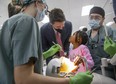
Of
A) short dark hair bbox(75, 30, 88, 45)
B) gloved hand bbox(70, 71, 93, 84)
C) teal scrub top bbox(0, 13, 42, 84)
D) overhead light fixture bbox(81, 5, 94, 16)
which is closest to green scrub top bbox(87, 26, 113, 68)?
A: short dark hair bbox(75, 30, 88, 45)

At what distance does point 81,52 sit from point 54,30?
1.98 feet

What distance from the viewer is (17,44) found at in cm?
106

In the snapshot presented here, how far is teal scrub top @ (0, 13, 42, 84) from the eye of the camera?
1.05 meters

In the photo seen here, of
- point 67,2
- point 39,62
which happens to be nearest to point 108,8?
point 67,2

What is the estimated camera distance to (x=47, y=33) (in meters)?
2.89

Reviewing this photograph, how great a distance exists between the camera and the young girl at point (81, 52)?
2072 millimetres

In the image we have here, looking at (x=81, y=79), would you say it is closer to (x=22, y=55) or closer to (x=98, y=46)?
(x=22, y=55)

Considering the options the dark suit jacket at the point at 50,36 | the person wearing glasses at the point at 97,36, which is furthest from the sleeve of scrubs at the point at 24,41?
the dark suit jacket at the point at 50,36

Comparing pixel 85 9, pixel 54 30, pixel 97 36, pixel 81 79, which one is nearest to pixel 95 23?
pixel 97 36

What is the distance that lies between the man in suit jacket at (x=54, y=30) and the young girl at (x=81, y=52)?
0.85 ft

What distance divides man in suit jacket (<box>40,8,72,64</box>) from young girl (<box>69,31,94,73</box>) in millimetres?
259

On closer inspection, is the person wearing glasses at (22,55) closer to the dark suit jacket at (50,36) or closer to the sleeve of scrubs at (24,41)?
the sleeve of scrubs at (24,41)

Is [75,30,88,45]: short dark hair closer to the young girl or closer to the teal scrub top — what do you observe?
the young girl

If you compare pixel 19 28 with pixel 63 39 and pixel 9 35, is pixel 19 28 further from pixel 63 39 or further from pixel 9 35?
pixel 63 39
